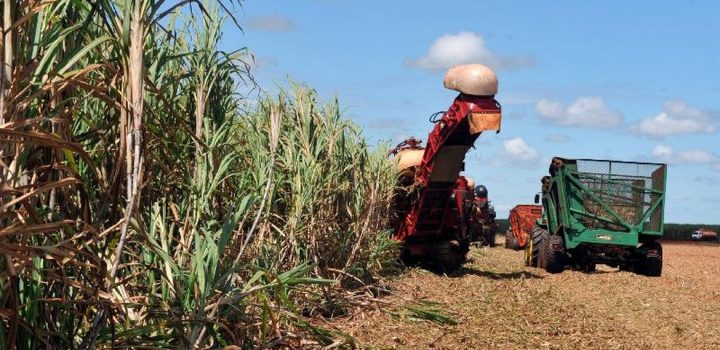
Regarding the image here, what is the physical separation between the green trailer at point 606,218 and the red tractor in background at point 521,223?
9824 mm

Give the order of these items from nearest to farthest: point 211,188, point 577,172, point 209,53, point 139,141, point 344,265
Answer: point 139,141
point 211,188
point 209,53
point 344,265
point 577,172

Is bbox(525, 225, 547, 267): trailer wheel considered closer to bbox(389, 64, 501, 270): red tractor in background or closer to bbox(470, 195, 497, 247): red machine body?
bbox(389, 64, 501, 270): red tractor in background

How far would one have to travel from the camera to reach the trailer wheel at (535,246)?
17.1m

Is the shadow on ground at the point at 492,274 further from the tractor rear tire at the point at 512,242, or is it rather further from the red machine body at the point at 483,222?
the tractor rear tire at the point at 512,242

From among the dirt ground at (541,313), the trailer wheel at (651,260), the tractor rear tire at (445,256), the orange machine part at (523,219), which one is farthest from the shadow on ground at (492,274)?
the orange machine part at (523,219)

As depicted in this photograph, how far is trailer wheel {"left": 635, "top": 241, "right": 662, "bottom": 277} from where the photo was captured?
16328mm

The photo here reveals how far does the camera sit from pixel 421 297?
10.6 metres

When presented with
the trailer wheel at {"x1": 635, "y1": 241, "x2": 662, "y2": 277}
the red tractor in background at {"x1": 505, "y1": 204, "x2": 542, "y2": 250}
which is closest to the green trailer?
the trailer wheel at {"x1": 635, "y1": 241, "x2": 662, "y2": 277}

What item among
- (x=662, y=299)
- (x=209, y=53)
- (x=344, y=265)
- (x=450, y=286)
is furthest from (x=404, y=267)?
(x=209, y=53)

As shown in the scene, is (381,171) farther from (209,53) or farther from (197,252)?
(197,252)

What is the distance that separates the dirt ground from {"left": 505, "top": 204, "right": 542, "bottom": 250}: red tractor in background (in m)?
10.6

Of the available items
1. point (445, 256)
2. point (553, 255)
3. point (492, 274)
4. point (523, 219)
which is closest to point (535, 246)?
point (553, 255)

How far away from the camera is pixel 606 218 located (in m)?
16.2

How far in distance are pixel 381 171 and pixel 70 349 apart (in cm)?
837
